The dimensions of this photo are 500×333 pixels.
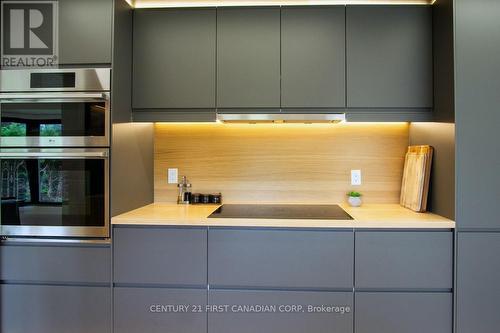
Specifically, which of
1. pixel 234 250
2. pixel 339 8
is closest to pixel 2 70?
pixel 234 250

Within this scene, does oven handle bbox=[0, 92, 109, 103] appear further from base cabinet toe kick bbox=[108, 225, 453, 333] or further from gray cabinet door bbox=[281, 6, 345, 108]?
gray cabinet door bbox=[281, 6, 345, 108]

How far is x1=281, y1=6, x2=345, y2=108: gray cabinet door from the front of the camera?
1838 millimetres

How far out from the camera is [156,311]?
5.37 ft

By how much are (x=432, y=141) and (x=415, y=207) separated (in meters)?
0.42

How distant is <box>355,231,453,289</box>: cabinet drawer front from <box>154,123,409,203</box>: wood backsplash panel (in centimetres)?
61

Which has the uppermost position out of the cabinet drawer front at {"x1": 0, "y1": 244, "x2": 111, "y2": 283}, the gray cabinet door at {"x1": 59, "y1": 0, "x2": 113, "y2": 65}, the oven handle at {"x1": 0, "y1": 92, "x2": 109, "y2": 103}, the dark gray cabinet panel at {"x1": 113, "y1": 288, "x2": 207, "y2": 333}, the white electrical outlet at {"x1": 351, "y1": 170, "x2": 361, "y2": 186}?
the gray cabinet door at {"x1": 59, "y1": 0, "x2": 113, "y2": 65}

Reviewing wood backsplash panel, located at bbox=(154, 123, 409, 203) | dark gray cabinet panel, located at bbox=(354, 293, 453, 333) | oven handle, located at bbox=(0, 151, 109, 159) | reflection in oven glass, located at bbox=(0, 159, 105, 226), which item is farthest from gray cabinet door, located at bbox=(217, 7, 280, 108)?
dark gray cabinet panel, located at bbox=(354, 293, 453, 333)

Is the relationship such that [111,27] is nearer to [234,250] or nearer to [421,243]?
[234,250]

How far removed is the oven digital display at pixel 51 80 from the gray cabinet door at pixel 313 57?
1264 millimetres

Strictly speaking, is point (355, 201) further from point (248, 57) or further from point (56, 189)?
point (56, 189)

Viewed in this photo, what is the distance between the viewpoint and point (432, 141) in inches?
71.8

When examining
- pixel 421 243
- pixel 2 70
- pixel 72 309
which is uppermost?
pixel 2 70

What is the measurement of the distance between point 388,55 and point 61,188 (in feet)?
6.91

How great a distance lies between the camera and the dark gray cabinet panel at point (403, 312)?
61.5 inches
